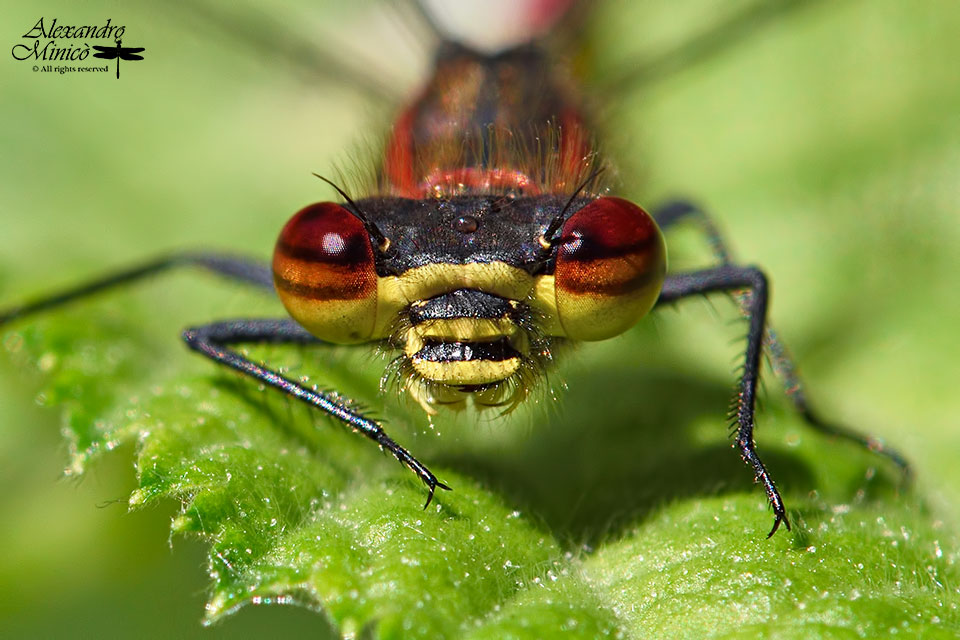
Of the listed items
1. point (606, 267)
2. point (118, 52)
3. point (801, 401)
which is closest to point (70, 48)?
point (118, 52)

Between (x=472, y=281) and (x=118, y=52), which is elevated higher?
(x=118, y=52)

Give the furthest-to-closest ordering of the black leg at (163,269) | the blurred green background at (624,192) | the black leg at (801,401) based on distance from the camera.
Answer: the blurred green background at (624,192), the black leg at (163,269), the black leg at (801,401)

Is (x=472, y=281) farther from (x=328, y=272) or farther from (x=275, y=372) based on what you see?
(x=275, y=372)

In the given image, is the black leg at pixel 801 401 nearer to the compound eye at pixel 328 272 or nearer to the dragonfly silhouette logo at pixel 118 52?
the compound eye at pixel 328 272

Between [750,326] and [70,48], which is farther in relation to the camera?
[70,48]

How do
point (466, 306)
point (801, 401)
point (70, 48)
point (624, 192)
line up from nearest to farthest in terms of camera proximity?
point (466, 306) → point (801, 401) → point (624, 192) → point (70, 48)

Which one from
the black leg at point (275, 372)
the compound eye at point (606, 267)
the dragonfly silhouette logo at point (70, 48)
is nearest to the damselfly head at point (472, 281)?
the compound eye at point (606, 267)
